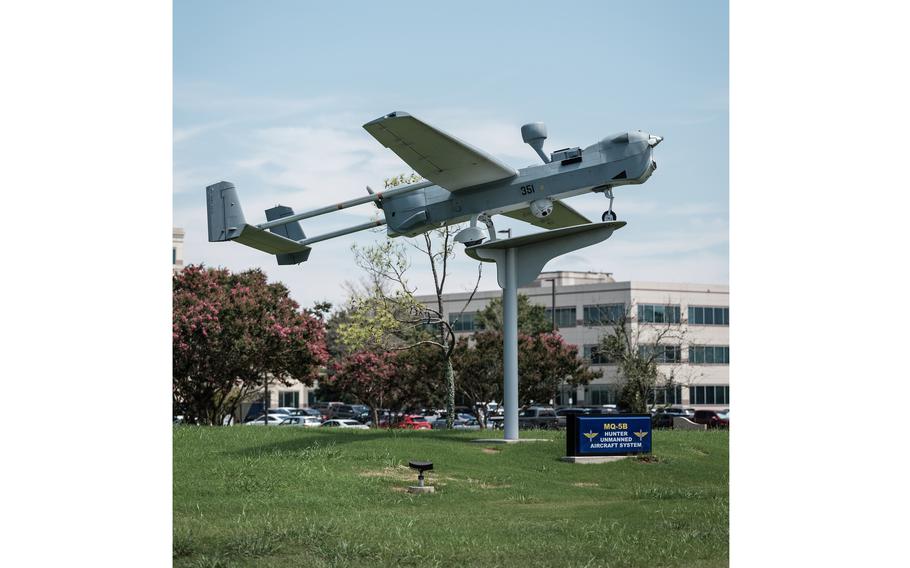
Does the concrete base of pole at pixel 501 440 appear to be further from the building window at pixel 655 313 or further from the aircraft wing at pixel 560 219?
the building window at pixel 655 313

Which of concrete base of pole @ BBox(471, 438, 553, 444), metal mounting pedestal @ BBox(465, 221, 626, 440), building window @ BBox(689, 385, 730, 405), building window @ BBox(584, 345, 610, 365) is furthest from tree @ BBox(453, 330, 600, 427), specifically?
metal mounting pedestal @ BBox(465, 221, 626, 440)

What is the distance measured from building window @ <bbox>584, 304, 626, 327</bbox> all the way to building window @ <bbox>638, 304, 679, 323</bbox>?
32.5 inches

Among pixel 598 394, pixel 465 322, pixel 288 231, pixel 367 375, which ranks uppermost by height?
pixel 288 231

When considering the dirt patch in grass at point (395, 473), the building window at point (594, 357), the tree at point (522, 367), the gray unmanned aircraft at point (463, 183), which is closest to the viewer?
the gray unmanned aircraft at point (463, 183)

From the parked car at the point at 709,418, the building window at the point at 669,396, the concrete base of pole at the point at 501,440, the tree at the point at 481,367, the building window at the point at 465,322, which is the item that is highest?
the building window at the point at 465,322

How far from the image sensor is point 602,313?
163ft

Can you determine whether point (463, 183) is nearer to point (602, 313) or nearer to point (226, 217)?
point (226, 217)

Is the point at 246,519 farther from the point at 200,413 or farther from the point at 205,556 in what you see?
the point at 200,413

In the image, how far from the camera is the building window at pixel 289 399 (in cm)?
6700

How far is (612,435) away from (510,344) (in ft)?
7.75

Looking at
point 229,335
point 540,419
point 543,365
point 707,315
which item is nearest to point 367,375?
point 540,419

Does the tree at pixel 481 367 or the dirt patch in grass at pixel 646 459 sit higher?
the tree at pixel 481 367

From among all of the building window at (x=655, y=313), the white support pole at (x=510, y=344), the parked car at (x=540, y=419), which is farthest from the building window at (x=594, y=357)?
the white support pole at (x=510, y=344)

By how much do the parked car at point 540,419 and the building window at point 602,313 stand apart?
4.48 meters
